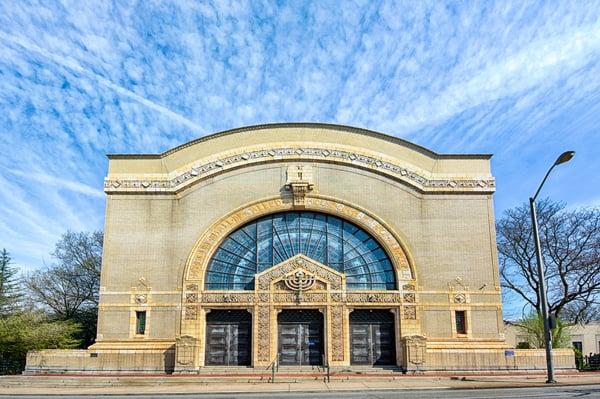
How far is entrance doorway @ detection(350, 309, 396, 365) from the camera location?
29.1m

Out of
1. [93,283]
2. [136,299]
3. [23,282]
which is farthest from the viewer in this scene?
[93,283]

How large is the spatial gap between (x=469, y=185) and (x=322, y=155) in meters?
8.17

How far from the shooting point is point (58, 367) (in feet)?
90.4

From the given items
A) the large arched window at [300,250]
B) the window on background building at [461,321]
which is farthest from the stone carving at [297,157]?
the window on background building at [461,321]

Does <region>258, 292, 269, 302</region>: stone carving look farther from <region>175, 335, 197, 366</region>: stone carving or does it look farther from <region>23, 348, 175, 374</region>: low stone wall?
<region>23, 348, 175, 374</region>: low stone wall

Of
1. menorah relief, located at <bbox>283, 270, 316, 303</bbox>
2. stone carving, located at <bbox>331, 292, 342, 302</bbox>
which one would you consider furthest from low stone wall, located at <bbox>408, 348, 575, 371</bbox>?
menorah relief, located at <bbox>283, 270, 316, 303</bbox>

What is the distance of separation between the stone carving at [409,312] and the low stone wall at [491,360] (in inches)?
73.9

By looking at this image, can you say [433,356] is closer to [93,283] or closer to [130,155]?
[130,155]

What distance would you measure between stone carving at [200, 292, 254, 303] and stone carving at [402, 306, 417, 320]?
7769 mm

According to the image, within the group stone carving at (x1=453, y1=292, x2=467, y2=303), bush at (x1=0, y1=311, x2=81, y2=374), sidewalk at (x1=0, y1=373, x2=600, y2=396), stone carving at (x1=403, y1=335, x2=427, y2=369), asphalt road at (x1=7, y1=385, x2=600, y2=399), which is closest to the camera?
asphalt road at (x1=7, y1=385, x2=600, y2=399)

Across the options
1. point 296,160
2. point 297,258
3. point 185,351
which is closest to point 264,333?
point 185,351

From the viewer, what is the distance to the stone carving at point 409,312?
29.0 meters

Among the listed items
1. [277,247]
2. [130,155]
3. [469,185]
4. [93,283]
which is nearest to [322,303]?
[277,247]

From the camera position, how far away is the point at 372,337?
29406 millimetres
